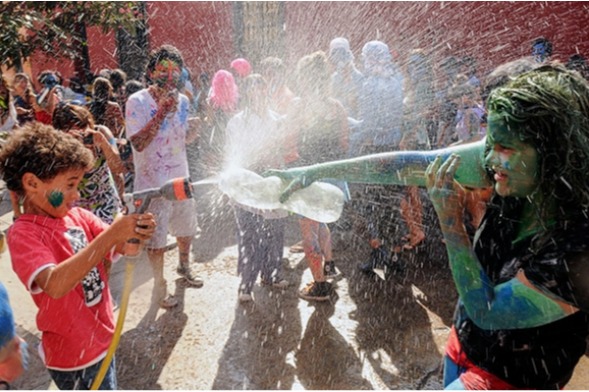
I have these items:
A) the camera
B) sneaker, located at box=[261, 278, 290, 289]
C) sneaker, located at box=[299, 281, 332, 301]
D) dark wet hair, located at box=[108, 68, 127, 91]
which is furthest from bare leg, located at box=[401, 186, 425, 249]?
the camera

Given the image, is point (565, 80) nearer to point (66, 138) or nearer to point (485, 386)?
point (485, 386)

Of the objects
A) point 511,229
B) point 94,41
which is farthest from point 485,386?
point 94,41

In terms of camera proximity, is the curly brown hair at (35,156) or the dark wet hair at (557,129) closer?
the dark wet hair at (557,129)

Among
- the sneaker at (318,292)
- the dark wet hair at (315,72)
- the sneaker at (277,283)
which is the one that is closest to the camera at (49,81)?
the dark wet hair at (315,72)

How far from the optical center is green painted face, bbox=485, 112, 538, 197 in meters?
1.47

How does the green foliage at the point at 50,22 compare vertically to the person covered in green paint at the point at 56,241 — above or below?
above

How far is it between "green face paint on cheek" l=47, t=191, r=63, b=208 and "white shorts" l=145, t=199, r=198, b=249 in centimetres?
182

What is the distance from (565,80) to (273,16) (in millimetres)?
13159

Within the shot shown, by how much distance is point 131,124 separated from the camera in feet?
13.1

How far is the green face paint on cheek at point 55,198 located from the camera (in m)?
2.12

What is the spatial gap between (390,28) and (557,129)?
401 inches

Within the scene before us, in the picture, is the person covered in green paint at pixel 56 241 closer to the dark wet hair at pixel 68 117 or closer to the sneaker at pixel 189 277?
the dark wet hair at pixel 68 117

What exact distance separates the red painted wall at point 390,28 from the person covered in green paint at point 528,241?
6003 millimetres

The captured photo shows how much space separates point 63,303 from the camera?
2115mm
